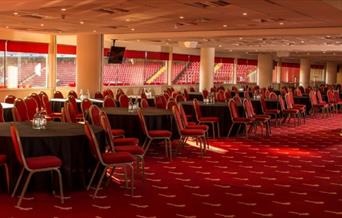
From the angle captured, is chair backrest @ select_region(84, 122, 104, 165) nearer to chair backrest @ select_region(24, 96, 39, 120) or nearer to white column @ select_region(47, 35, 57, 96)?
chair backrest @ select_region(24, 96, 39, 120)

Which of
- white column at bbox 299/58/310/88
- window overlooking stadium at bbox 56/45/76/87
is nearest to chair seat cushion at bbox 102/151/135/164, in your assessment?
window overlooking stadium at bbox 56/45/76/87

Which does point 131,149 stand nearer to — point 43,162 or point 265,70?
point 43,162

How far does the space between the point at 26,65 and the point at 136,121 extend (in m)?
11.2

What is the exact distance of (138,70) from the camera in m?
25.6

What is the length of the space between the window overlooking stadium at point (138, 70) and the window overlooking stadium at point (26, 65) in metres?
3.52

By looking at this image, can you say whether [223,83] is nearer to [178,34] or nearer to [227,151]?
[178,34]

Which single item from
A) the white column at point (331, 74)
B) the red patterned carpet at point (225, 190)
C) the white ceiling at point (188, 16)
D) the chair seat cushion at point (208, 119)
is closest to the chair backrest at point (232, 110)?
the chair seat cushion at point (208, 119)

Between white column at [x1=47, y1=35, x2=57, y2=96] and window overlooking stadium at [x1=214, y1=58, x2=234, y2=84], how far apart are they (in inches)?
Answer: 547

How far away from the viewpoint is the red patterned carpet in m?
5.90

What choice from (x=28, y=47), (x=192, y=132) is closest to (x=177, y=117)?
(x=192, y=132)

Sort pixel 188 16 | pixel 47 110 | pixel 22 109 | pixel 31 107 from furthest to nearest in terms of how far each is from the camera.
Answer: pixel 47 110 < pixel 188 16 < pixel 31 107 < pixel 22 109

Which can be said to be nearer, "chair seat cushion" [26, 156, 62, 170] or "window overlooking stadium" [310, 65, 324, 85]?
Answer: "chair seat cushion" [26, 156, 62, 170]

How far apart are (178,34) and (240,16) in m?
6.12

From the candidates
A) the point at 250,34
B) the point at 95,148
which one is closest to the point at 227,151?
the point at 95,148
